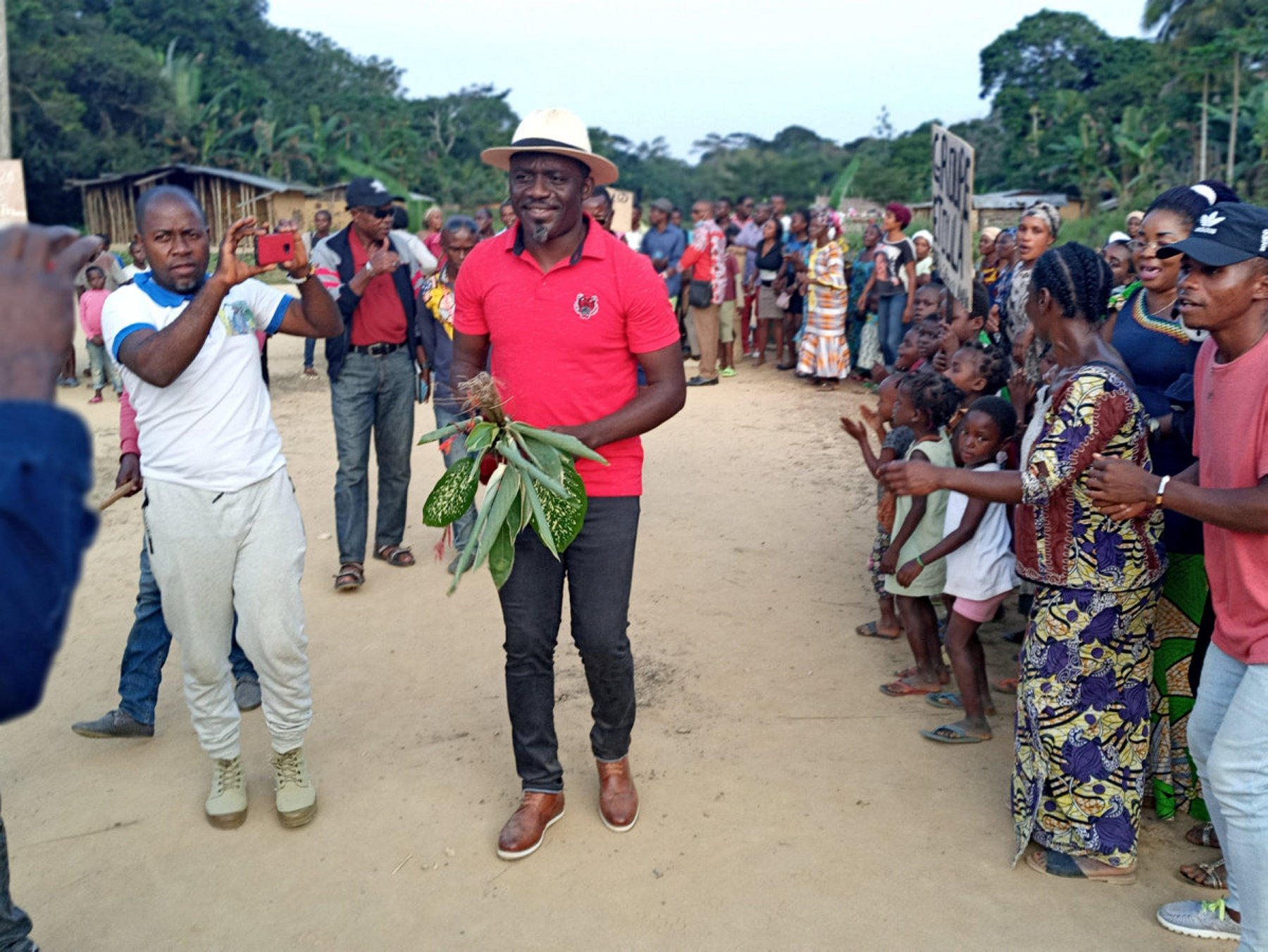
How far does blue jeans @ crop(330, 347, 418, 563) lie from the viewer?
6.39 m

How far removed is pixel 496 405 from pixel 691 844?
163cm

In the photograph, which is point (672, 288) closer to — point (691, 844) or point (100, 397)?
point (100, 397)

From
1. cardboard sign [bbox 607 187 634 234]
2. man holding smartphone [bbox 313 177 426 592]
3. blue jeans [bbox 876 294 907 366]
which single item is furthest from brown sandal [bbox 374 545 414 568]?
cardboard sign [bbox 607 187 634 234]

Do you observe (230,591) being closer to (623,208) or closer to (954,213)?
(954,213)

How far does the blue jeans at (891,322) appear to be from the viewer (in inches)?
454

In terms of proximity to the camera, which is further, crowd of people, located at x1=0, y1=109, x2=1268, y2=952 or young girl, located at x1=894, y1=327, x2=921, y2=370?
young girl, located at x1=894, y1=327, x2=921, y2=370

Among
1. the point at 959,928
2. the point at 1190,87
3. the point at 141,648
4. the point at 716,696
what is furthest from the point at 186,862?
the point at 1190,87

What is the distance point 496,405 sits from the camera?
3396 millimetres

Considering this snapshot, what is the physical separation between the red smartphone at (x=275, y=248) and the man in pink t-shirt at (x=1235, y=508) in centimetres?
283

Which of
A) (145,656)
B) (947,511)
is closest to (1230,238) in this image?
(947,511)

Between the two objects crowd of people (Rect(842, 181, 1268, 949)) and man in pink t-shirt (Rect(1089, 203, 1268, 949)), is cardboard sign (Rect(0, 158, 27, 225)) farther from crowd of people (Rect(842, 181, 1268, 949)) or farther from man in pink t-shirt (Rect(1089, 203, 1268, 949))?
man in pink t-shirt (Rect(1089, 203, 1268, 949))

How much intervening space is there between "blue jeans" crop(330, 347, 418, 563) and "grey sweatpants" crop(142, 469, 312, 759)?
2523 millimetres

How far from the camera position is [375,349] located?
21.0 ft

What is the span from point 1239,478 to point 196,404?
124 inches
